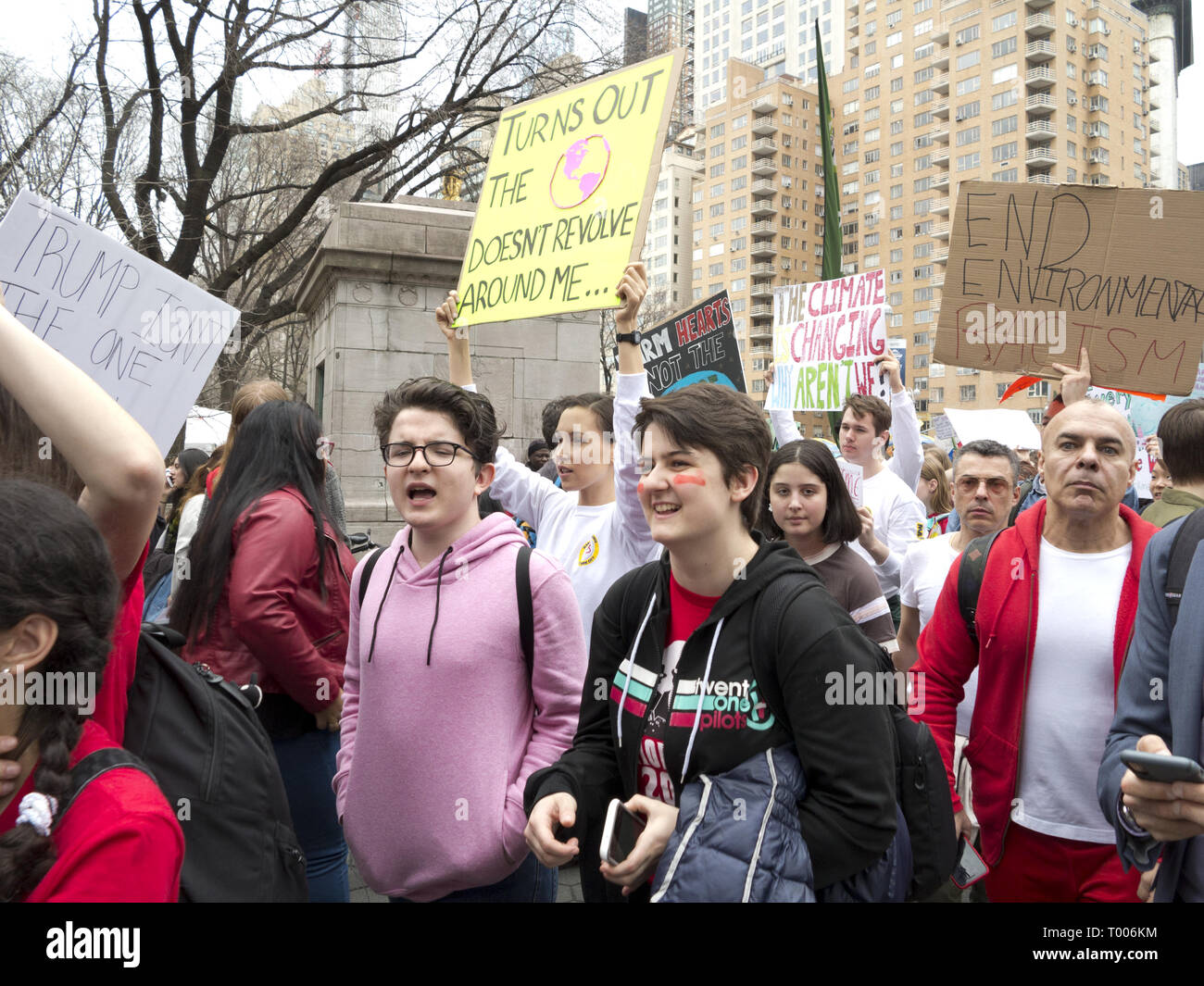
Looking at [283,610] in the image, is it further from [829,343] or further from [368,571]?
[829,343]

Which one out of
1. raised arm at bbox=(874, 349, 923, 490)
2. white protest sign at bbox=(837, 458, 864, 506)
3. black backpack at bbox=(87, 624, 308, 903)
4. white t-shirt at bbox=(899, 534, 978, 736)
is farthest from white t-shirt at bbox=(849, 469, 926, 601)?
black backpack at bbox=(87, 624, 308, 903)

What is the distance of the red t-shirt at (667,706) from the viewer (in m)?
2.10

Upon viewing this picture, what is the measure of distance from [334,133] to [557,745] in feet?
68.2

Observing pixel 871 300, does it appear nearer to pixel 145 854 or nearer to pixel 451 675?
pixel 451 675

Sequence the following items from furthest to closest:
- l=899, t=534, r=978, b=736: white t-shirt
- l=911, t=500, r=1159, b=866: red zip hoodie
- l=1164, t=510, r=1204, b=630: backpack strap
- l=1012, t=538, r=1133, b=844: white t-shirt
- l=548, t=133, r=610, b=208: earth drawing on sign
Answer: l=548, t=133, r=610, b=208: earth drawing on sign
l=899, t=534, r=978, b=736: white t-shirt
l=911, t=500, r=1159, b=866: red zip hoodie
l=1012, t=538, r=1133, b=844: white t-shirt
l=1164, t=510, r=1204, b=630: backpack strap

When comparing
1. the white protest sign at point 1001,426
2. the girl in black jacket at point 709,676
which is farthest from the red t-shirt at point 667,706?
the white protest sign at point 1001,426

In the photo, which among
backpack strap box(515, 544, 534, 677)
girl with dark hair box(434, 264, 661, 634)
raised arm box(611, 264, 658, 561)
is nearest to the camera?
backpack strap box(515, 544, 534, 677)

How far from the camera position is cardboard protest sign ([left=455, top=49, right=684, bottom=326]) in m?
4.18

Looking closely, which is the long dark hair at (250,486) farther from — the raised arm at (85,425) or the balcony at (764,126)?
the balcony at (764,126)

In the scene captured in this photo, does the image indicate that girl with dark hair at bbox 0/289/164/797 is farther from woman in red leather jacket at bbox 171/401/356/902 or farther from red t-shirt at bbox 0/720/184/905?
woman in red leather jacket at bbox 171/401/356/902

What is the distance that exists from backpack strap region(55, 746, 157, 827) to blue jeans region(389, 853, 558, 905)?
1.16 m
